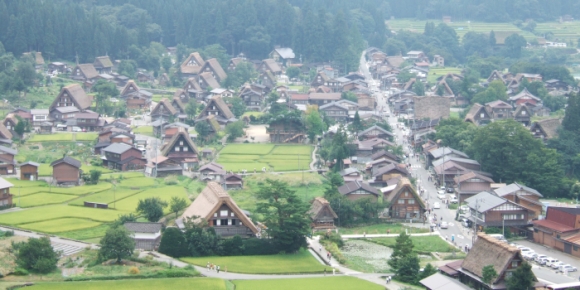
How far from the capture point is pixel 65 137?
44906 millimetres

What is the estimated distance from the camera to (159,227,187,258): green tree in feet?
89.7

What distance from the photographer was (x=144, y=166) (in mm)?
40281

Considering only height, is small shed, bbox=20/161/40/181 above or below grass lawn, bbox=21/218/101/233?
above

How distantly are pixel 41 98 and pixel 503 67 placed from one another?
37010 mm

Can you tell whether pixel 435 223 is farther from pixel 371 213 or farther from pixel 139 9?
pixel 139 9

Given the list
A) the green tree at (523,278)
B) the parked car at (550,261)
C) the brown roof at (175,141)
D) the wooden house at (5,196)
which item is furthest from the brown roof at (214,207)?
the brown roof at (175,141)

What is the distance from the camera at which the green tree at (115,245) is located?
25625 millimetres

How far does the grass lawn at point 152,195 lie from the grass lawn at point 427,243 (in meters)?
7.58

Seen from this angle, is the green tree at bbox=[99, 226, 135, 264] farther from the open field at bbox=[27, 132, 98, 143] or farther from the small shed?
the open field at bbox=[27, 132, 98, 143]

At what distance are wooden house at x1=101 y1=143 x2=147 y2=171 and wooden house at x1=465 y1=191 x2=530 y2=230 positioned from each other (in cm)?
1518

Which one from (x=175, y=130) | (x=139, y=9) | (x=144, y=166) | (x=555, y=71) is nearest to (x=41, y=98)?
(x=175, y=130)

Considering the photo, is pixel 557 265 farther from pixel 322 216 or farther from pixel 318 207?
pixel 318 207

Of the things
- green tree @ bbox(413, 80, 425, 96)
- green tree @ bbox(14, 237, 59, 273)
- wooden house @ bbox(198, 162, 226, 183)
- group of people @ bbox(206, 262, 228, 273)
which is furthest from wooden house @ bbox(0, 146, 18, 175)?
green tree @ bbox(413, 80, 425, 96)

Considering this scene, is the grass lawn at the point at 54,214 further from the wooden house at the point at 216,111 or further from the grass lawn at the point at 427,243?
the wooden house at the point at 216,111
